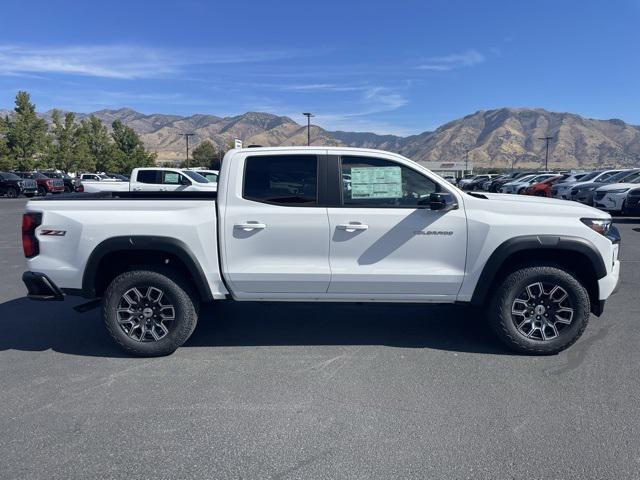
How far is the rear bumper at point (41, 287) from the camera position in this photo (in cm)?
472

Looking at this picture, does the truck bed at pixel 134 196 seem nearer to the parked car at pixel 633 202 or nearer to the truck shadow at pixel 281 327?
the truck shadow at pixel 281 327

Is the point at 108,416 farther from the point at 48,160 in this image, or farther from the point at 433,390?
the point at 48,160

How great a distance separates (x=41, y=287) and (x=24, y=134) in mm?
47948

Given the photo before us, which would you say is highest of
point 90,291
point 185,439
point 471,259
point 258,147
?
point 258,147

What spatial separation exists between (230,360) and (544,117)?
215 metres

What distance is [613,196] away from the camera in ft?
56.6

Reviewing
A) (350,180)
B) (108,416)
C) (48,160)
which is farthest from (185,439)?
(48,160)

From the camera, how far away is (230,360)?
476cm

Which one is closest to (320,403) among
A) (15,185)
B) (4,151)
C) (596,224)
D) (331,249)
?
(331,249)

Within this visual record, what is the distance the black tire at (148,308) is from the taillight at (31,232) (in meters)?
0.78

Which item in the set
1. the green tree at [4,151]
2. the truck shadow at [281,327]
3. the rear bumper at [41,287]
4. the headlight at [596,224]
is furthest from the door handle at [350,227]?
the green tree at [4,151]

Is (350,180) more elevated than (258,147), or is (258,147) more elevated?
(258,147)

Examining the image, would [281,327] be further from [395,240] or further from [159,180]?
[159,180]

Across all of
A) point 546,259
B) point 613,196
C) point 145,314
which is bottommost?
point 145,314
